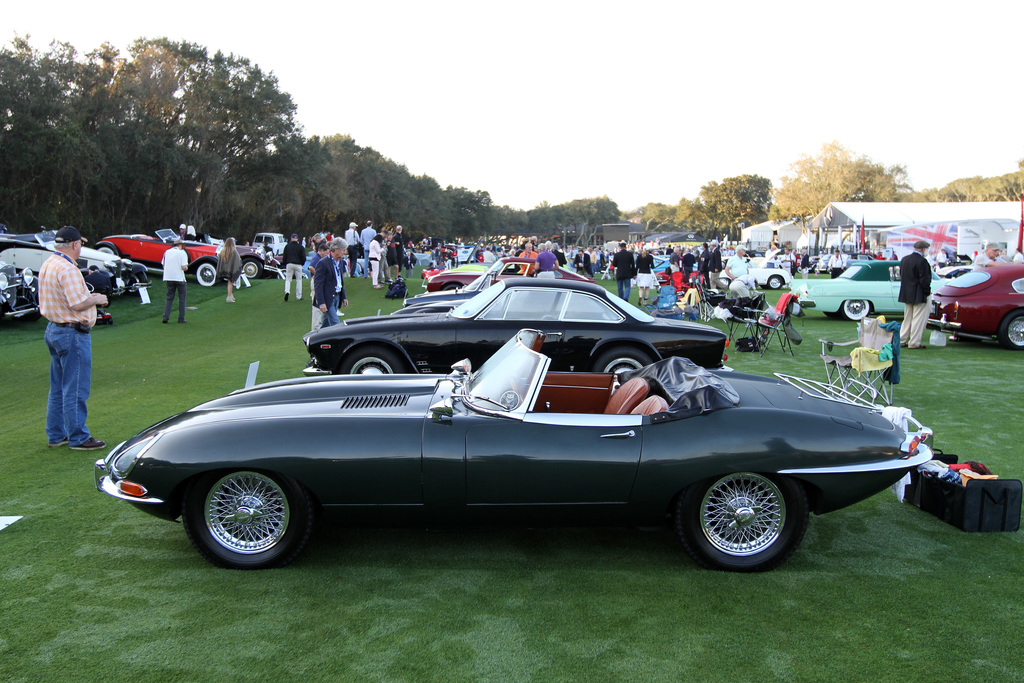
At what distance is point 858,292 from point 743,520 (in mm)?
15001

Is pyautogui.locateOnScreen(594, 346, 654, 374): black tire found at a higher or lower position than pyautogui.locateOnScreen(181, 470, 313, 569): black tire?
higher

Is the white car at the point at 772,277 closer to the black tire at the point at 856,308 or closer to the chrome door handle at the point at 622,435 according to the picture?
the black tire at the point at 856,308

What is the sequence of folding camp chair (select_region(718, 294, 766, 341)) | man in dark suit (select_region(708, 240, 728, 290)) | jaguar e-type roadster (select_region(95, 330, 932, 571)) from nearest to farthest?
jaguar e-type roadster (select_region(95, 330, 932, 571)), folding camp chair (select_region(718, 294, 766, 341)), man in dark suit (select_region(708, 240, 728, 290))

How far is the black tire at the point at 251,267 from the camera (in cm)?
2364

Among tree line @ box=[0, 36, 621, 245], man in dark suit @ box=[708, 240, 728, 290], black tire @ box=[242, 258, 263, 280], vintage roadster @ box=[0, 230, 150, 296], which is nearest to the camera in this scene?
vintage roadster @ box=[0, 230, 150, 296]

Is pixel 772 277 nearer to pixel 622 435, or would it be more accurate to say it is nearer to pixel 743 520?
pixel 743 520

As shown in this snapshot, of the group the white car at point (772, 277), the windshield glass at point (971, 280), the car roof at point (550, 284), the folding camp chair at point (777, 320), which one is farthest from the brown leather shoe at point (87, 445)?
the white car at point (772, 277)

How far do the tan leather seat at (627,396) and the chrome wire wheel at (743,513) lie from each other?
0.74 meters

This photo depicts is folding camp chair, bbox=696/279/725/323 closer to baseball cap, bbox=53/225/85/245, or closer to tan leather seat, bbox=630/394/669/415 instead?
tan leather seat, bbox=630/394/669/415

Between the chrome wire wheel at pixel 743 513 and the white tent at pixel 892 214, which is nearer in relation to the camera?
the chrome wire wheel at pixel 743 513

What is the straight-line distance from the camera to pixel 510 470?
3643mm

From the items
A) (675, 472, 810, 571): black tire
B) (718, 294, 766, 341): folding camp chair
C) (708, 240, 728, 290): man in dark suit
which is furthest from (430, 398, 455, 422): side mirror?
(708, 240, 728, 290): man in dark suit

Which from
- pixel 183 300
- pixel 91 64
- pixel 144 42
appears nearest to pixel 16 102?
pixel 91 64

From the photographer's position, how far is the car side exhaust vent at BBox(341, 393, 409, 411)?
4.03 metres
